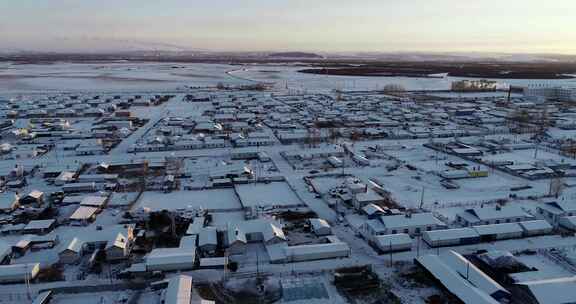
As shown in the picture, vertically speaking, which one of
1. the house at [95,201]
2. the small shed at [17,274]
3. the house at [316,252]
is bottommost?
the small shed at [17,274]

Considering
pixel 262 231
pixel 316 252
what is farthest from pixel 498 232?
pixel 262 231

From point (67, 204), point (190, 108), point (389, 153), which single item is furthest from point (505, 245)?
point (190, 108)

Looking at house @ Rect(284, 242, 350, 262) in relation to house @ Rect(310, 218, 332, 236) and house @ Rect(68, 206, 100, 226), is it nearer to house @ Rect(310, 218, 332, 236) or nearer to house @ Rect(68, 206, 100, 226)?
house @ Rect(310, 218, 332, 236)

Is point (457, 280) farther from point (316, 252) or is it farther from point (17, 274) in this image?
point (17, 274)

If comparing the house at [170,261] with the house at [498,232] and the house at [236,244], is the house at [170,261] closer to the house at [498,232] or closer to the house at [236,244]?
the house at [236,244]

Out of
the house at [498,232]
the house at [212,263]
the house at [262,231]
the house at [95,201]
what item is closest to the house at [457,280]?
the house at [498,232]
